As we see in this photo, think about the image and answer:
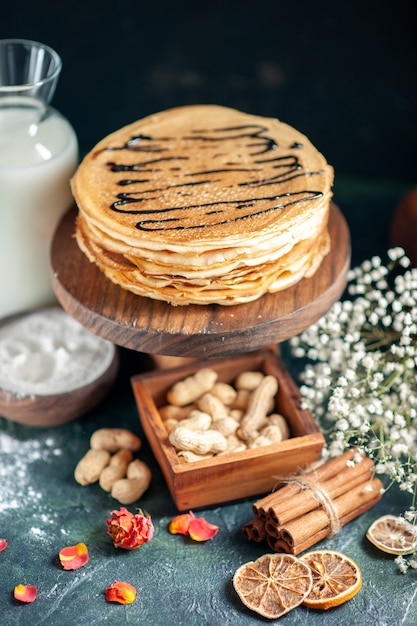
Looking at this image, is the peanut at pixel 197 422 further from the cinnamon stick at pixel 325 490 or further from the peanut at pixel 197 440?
the cinnamon stick at pixel 325 490

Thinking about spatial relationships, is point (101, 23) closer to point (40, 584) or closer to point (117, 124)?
point (117, 124)

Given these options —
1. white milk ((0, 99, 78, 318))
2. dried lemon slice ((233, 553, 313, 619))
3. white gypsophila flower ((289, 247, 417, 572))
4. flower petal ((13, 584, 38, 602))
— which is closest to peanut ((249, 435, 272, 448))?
white gypsophila flower ((289, 247, 417, 572))

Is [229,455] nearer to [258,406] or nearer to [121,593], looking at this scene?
[258,406]

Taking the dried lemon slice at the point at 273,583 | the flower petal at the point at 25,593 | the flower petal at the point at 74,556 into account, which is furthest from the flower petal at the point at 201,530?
the flower petal at the point at 25,593

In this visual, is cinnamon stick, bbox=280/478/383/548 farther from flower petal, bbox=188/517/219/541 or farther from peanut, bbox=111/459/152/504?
peanut, bbox=111/459/152/504

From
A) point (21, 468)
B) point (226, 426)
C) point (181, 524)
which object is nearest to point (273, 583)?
point (181, 524)

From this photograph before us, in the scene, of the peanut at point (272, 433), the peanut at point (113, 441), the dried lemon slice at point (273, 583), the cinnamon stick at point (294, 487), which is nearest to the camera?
the dried lemon slice at point (273, 583)
